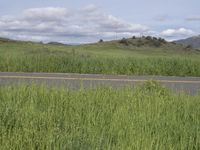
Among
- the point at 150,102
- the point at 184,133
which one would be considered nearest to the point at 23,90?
the point at 150,102

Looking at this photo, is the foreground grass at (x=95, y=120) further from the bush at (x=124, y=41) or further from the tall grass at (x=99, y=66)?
the bush at (x=124, y=41)

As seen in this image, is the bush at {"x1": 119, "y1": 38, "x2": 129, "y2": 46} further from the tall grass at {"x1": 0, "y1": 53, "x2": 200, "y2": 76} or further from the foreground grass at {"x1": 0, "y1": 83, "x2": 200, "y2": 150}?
the foreground grass at {"x1": 0, "y1": 83, "x2": 200, "y2": 150}

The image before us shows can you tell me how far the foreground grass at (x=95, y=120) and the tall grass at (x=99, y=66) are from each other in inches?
609

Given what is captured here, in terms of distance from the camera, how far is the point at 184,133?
6.26 meters

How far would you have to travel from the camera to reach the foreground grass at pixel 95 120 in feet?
18.6

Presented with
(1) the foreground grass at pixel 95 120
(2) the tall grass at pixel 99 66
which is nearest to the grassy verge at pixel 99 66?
(2) the tall grass at pixel 99 66

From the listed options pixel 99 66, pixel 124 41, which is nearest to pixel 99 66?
pixel 99 66

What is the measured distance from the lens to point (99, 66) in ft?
82.7

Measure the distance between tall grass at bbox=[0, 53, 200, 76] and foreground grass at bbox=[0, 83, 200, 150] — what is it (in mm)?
15462

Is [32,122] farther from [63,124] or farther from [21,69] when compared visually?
[21,69]

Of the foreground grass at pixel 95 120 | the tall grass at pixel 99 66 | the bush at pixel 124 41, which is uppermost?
the foreground grass at pixel 95 120

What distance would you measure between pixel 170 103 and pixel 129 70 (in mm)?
16743

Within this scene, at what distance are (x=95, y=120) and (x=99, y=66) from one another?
726 inches

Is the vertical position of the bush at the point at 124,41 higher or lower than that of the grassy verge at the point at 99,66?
lower
